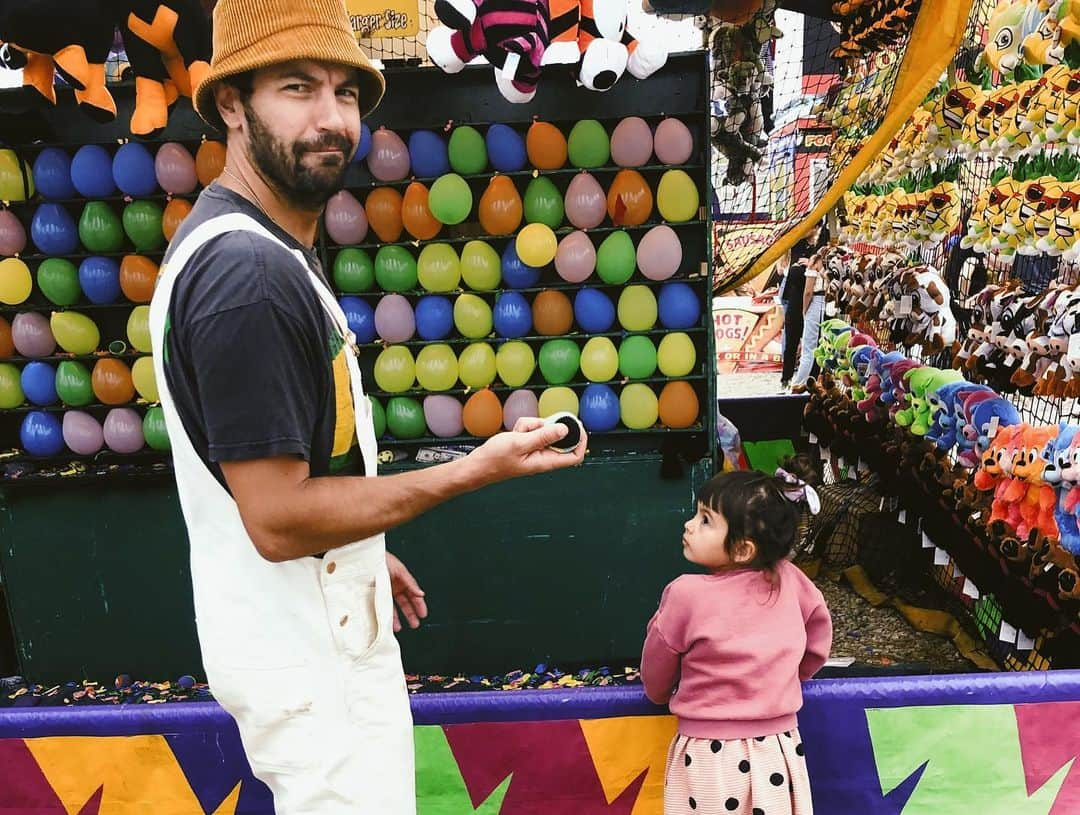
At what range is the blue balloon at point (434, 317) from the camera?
3.21 meters

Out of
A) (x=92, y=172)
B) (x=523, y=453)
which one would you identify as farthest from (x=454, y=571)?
(x=523, y=453)

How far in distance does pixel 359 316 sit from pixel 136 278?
0.89 m

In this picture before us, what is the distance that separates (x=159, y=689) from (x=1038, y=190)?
3728 mm

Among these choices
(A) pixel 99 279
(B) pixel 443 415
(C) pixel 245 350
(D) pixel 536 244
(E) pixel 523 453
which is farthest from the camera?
(B) pixel 443 415

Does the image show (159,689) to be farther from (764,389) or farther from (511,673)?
(764,389)

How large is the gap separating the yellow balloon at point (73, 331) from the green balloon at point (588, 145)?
83.4 inches

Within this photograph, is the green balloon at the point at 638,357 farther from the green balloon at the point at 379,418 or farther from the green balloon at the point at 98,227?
the green balloon at the point at 98,227

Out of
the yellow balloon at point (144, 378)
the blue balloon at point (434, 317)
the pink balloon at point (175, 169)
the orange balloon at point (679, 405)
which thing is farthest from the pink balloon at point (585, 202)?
the yellow balloon at point (144, 378)

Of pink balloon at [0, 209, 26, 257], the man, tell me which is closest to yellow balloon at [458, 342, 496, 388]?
pink balloon at [0, 209, 26, 257]

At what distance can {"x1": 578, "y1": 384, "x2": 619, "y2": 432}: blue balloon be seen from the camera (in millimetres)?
3221

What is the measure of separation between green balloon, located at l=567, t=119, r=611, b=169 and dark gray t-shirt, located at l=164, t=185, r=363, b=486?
234 cm

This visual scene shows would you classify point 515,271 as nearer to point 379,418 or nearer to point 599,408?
point 599,408

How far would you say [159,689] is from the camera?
3359 millimetres

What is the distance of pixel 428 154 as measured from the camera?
10.3 ft
